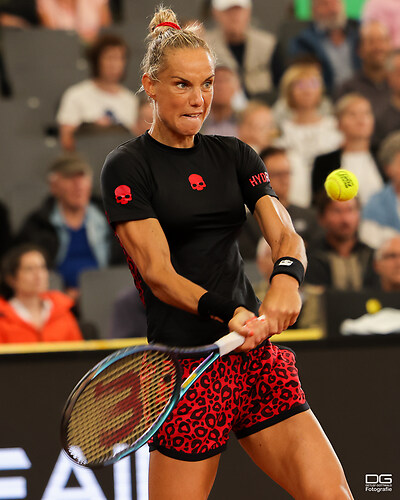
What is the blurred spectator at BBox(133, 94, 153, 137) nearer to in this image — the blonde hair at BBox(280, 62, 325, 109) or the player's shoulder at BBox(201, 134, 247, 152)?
the blonde hair at BBox(280, 62, 325, 109)

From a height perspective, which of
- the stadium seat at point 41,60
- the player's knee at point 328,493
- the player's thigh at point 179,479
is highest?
the stadium seat at point 41,60

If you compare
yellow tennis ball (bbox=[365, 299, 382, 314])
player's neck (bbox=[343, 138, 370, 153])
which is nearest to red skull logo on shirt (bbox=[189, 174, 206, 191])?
yellow tennis ball (bbox=[365, 299, 382, 314])

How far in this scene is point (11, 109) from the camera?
265 inches

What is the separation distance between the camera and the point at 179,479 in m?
2.44

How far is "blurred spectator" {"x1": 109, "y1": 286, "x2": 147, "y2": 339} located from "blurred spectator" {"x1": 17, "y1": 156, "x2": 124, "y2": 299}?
0.88 meters

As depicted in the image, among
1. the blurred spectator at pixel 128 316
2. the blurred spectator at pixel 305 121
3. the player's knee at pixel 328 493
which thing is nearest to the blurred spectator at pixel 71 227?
the blurred spectator at pixel 128 316

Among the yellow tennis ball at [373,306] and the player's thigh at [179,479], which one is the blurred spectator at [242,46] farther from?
the player's thigh at [179,479]

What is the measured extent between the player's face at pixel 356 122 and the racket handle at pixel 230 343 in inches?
174

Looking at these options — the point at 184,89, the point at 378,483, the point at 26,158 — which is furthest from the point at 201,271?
the point at 26,158

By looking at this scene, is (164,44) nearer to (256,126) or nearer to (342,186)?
(342,186)

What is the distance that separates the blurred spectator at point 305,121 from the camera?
6473mm

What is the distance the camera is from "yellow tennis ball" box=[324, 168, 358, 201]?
2619 mm

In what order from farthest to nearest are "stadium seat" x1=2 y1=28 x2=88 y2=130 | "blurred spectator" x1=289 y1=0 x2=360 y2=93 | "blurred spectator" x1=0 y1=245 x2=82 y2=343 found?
"blurred spectator" x1=289 y1=0 x2=360 y2=93 → "stadium seat" x1=2 y1=28 x2=88 y2=130 → "blurred spectator" x1=0 y1=245 x2=82 y2=343

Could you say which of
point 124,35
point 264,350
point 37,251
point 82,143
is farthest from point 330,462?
point 124,35
